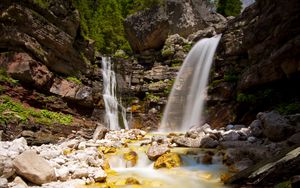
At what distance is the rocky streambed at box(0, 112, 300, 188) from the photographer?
8820mm

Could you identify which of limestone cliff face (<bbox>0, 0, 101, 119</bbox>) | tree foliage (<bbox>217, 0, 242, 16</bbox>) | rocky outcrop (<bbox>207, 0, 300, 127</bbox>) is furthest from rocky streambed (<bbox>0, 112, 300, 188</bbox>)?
tree foliage (<bbox>217, 0, 242, 16</bbox>)

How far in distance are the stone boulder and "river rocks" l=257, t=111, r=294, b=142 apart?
338 inches

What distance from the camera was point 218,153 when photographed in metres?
11.5

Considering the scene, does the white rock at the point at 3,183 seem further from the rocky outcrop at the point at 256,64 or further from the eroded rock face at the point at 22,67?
the rocky outcrop at the point at 256,64

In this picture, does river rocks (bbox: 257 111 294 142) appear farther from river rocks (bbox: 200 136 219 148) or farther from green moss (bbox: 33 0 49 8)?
green moss (bbox: 33 0 49 8)

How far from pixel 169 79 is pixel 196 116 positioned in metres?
5.21

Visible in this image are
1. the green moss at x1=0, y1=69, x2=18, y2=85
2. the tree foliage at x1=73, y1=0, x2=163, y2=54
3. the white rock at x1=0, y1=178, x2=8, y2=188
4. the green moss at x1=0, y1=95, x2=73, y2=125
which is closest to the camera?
the white rock at x1=0, y1=178, x2=8, y2=188

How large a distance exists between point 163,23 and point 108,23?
41.2ft

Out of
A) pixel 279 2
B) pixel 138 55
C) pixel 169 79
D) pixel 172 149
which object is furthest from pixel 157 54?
pixel 172 149

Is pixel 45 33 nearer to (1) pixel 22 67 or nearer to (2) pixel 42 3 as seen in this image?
(2) pixel 42 3

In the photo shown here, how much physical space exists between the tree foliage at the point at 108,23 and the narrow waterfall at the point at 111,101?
1266 cm

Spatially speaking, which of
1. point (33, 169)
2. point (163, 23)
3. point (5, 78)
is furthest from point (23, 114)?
point (163, 23)

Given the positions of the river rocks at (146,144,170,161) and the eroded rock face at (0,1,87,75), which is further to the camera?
the eroded rock face at (0,1,87,75)

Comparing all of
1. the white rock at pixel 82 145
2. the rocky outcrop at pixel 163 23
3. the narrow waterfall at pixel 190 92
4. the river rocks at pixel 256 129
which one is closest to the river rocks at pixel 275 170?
the river rocks at pixel 256 129
